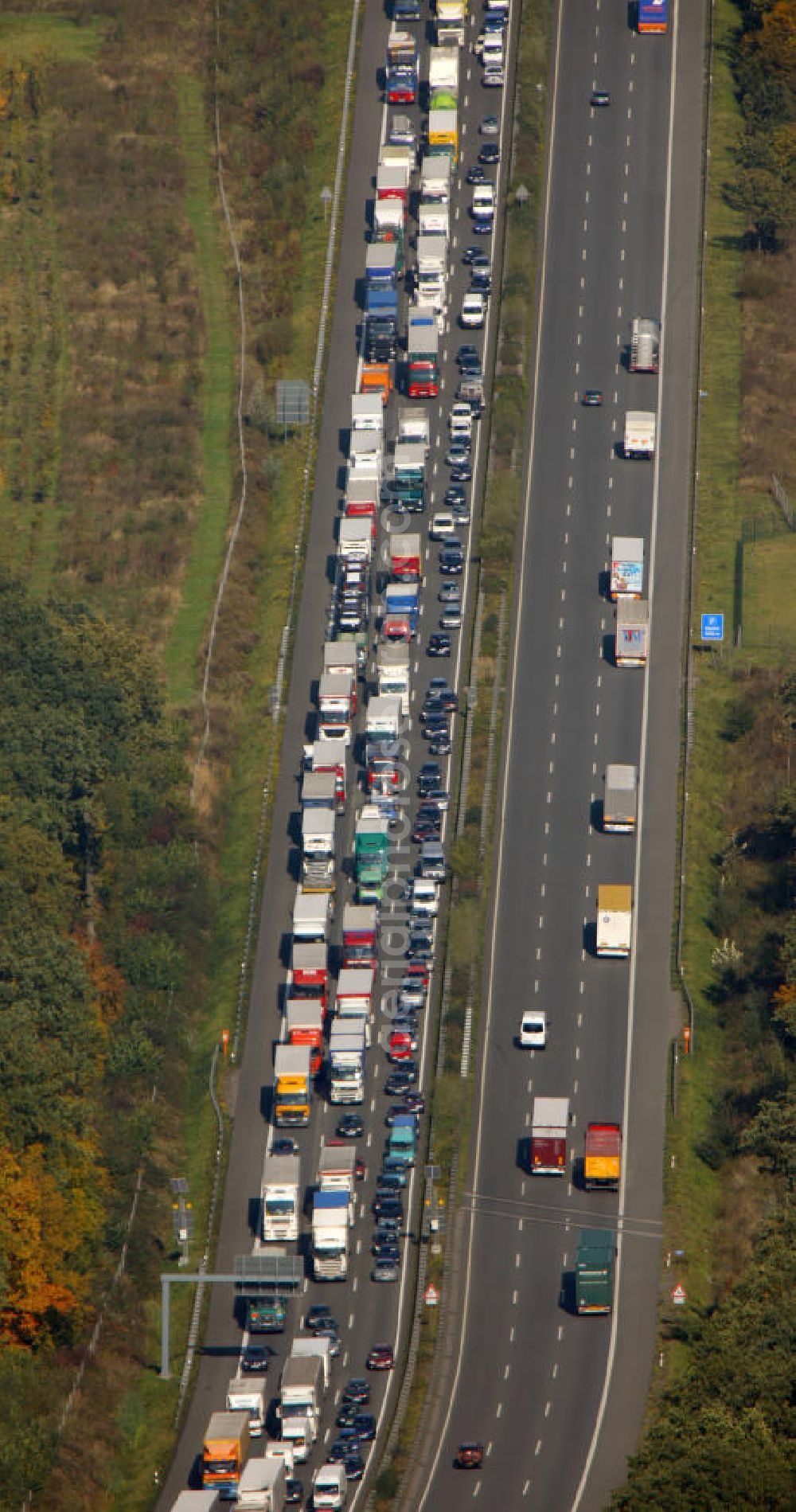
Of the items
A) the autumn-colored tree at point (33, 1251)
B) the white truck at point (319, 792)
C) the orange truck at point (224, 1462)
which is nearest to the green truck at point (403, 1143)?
the autumn-colored tree at point (33, 1251)

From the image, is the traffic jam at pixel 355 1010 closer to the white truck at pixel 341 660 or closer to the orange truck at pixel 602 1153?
the white truck at pixel 341 660

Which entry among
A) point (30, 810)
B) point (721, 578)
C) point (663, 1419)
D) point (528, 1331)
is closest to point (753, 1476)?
point (663, 1419)

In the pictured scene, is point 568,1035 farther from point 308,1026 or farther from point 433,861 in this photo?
point 433,861

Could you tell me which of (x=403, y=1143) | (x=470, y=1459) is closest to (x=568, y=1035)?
(x=403, y=1143)

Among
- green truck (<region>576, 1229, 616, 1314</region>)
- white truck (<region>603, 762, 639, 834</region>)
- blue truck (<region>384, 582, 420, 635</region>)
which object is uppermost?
blue truck (<region>384, 582, 420, 635</region>)

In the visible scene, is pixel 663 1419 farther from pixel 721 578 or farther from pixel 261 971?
pixel 721 578

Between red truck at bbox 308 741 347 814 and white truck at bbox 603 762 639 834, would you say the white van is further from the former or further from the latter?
red truck at bbox 308 741 347 814

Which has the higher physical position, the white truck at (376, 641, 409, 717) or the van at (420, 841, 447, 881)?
the white truck at (376, 641, 409, 717)

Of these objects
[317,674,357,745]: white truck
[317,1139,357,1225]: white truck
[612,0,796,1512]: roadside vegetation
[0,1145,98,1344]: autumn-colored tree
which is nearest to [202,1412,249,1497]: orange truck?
[0,1145,98,1344]: autumn-colored tree
